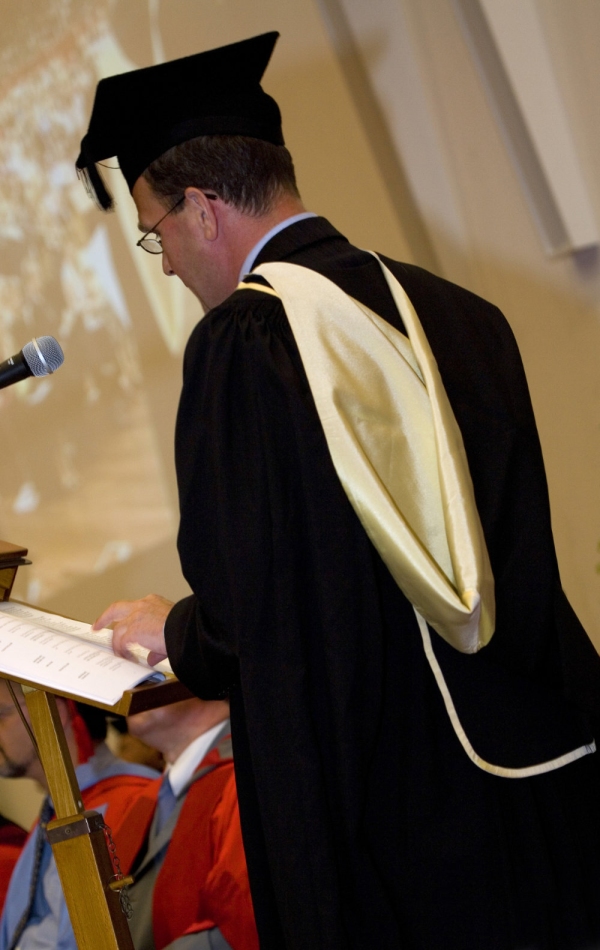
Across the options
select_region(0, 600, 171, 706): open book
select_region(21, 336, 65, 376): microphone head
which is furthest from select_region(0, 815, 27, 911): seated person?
select_region(21, 336, 65, 376): microphone head

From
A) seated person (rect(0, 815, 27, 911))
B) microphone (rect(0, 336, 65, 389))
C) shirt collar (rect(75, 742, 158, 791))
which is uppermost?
microphone (rect(0, 336, 65, 389))

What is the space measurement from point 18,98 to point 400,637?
3.87 metres

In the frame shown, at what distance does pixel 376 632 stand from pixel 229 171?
0.84 meters

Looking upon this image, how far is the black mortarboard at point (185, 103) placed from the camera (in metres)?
1.73

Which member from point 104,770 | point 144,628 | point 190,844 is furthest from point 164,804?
point 144,628

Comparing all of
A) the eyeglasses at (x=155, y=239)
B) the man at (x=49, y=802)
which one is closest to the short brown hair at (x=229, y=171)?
the eyeglasses at (x=155, y=239)

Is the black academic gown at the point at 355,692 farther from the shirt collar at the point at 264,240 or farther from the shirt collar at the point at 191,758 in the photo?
the shirt collar at the point at 191,758

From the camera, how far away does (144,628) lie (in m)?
1.49

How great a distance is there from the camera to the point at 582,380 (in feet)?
15.1

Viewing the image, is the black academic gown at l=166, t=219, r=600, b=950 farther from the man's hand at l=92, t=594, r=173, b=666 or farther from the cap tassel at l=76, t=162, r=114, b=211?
the cap tassel at l=76, t=162, r=114, b=211

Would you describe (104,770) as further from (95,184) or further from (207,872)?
(95,184)

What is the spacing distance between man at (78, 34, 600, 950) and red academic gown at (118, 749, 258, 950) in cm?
90

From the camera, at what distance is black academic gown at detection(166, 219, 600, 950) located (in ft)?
4.36

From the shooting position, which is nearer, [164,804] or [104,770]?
[164,804]
